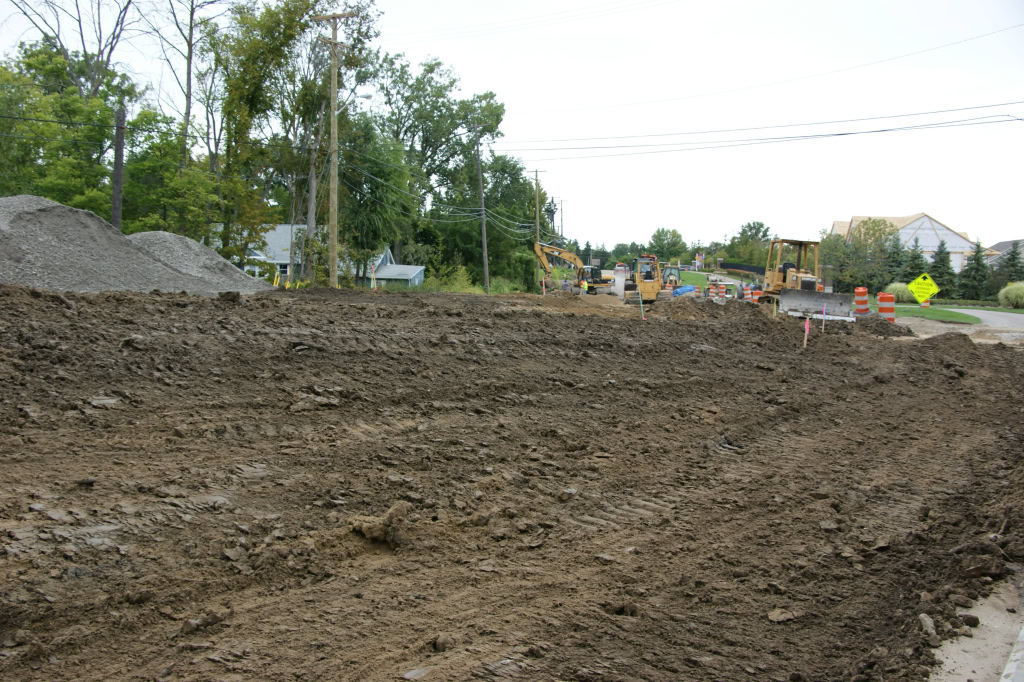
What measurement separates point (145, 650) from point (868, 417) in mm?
9368

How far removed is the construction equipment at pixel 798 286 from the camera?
75.3ft

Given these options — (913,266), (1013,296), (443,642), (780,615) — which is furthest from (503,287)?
(443,642)

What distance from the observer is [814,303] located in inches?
913

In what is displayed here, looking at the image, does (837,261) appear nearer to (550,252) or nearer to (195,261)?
(550,252)

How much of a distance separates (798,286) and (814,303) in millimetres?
2475

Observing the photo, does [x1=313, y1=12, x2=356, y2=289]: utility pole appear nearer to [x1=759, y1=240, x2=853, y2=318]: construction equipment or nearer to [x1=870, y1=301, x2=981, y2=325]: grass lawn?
[x1=759, y1=240, x2=853, y2=318]: construction equipment

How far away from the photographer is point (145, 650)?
4.01m

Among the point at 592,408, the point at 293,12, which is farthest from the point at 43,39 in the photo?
the point at 592,408

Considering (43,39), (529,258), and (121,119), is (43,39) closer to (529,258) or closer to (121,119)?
(121,119)

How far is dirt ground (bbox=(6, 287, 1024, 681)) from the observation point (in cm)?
411

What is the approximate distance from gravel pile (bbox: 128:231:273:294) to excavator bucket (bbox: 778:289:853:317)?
623 inches

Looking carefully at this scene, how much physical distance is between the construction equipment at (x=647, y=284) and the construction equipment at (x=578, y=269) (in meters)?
3.47

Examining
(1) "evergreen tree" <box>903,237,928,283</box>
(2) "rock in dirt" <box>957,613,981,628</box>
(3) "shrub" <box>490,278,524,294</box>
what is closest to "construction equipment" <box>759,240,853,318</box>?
(2) "rock in dirt" <box>957,613,981,628</box>

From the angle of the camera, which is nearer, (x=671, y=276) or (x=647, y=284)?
(x=647, y=284)
